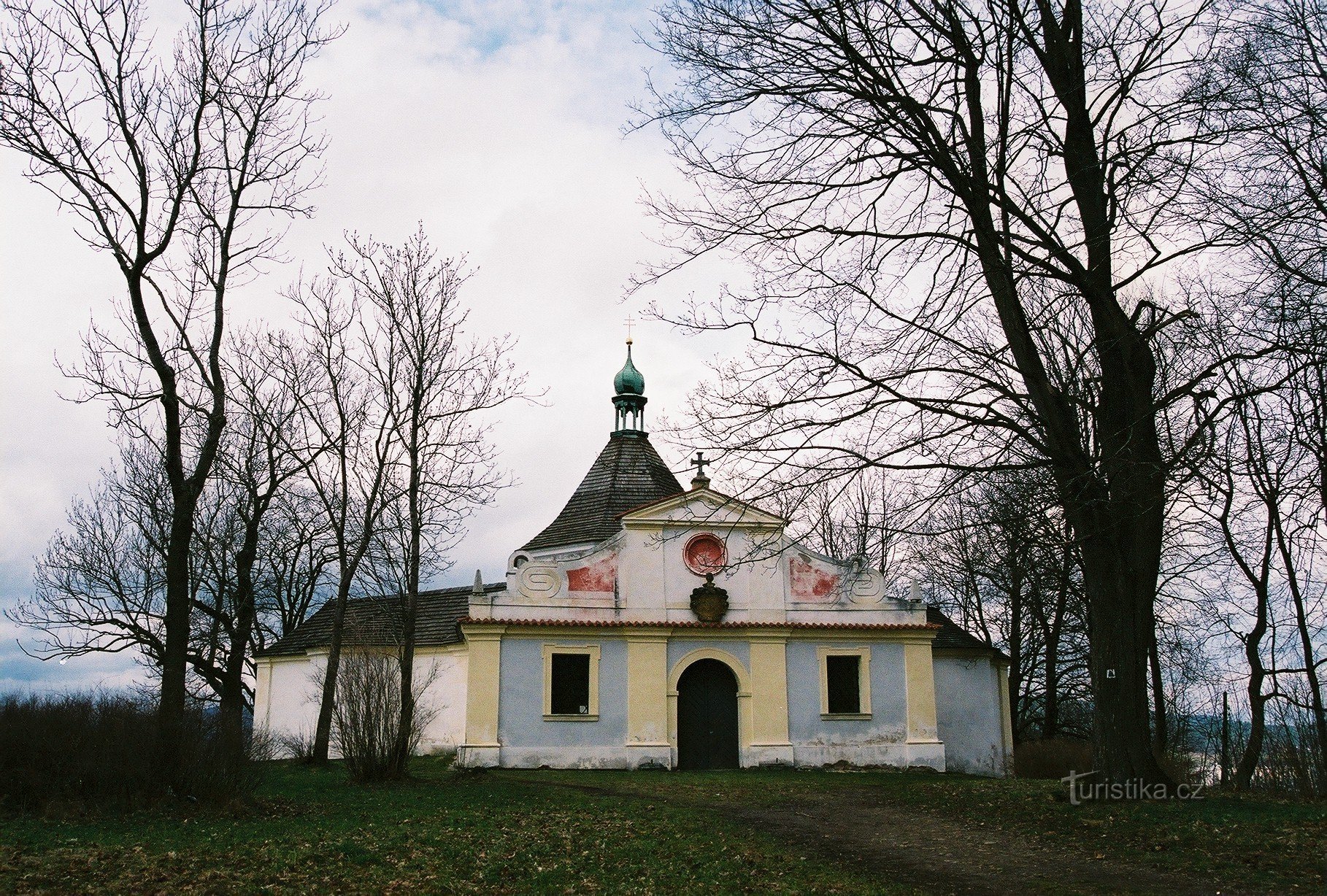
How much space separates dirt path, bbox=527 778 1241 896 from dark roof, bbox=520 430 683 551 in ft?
46.1

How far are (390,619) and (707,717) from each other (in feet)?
30.3

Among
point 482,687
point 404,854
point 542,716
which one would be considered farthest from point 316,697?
point 404,854

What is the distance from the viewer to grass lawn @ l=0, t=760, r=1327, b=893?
8438 millimetres

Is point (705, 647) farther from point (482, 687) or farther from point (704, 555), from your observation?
point (482, 687)

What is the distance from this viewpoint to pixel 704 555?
25328 mm

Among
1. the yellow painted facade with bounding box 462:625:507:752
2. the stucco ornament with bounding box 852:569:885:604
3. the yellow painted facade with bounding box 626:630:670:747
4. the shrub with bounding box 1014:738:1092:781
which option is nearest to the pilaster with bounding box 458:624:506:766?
the yellow painted facade with bounding box 462:625:507:752

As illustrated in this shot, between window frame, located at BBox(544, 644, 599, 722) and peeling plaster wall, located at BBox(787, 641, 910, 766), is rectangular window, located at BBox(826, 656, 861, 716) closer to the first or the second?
peeling plaster wall, located at BBox(787, 641, 910, 766)

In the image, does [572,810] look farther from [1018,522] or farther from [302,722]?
[302,722]

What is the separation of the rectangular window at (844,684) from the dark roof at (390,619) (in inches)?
366

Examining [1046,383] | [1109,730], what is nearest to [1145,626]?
[1109,730]

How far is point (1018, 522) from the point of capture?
1165 cm

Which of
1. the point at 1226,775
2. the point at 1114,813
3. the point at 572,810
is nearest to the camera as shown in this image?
the point at 1114,813

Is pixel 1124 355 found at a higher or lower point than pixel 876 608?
higher

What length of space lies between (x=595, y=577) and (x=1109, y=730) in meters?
14.4
